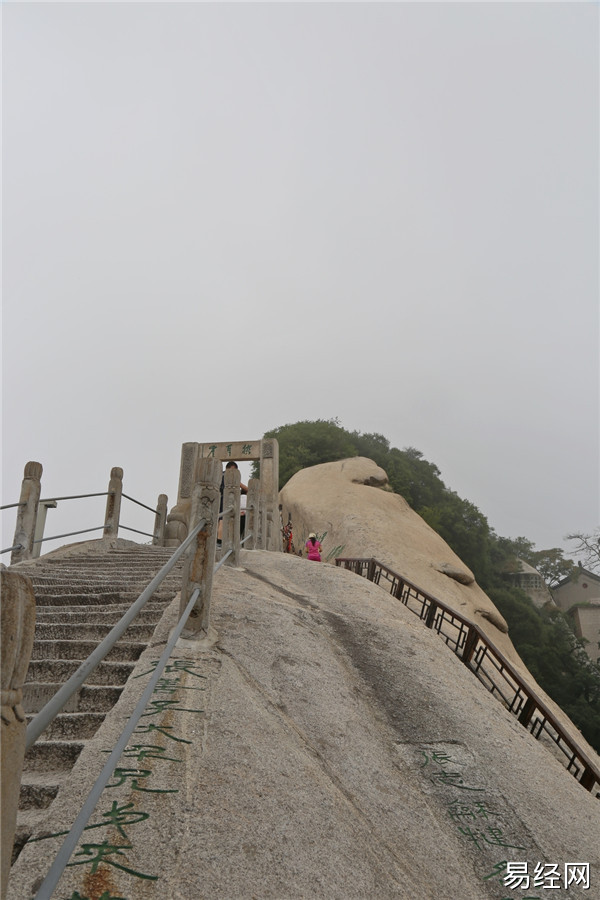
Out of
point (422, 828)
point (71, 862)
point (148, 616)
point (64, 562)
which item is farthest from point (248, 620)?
point (64, 562)

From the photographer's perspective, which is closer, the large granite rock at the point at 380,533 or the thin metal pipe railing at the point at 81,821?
the thin metal pipe railing at the point at 81,821

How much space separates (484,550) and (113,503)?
19911mm

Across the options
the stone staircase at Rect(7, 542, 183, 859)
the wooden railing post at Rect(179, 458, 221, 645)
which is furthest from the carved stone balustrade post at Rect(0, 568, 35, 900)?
the wooden railing post at Rect(179, 458, 221, 645)

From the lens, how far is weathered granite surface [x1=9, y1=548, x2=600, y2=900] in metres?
2.21

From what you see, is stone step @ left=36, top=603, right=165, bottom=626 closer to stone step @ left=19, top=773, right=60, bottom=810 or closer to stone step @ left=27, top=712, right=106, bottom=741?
stone step @ left=27, top=712, right=106, bottom=741

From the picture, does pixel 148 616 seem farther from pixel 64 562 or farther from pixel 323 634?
pixel 64 562

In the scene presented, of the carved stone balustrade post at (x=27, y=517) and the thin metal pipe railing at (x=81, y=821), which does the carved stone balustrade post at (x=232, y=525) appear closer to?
the carved stone balustrade post at (x=27, y=517)

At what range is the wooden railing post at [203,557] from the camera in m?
4.18

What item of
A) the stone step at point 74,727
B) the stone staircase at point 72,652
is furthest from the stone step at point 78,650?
the stone step at point 74,727

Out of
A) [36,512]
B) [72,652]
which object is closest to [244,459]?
[36,512]

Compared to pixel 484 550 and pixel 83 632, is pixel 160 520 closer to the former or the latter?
pixel 83 632

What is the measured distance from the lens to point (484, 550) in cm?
2570

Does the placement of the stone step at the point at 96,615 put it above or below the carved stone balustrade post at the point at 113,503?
below

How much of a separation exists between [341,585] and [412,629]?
1.26 metres
